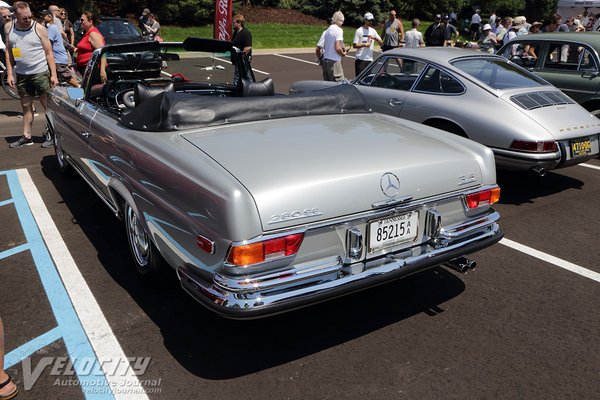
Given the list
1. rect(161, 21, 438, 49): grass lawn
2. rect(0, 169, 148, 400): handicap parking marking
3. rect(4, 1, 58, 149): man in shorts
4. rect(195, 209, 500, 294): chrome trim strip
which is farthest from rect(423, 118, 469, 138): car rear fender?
rect(161, 21, 438, 49): grass lawn

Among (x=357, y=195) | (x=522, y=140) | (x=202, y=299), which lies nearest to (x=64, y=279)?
(x=202, y=299)

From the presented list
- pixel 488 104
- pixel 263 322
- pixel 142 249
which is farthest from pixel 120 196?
pixel 488 104

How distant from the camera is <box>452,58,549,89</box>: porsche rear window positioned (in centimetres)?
607

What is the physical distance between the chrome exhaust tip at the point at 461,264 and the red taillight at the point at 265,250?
113 cm

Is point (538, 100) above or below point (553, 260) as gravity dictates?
above

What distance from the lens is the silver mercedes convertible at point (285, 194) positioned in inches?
103

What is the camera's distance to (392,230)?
2.97 meters

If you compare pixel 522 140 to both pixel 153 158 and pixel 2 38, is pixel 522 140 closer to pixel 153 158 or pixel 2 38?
pixel 153 158

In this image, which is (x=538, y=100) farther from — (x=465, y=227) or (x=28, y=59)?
(x=28, y=59)

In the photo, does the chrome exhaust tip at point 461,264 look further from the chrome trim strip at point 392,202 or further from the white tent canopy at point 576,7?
the white tent canopy at point 576,7

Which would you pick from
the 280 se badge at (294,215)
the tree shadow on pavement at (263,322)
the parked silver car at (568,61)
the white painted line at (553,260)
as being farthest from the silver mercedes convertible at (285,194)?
the parked silver car at (568,61)

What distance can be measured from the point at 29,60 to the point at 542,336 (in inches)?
283

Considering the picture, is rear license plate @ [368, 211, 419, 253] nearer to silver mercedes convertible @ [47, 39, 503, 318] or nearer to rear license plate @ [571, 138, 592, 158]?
silver mercedes convertible @ [47, 39, 503, 318]

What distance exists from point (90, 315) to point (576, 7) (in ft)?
78.9
